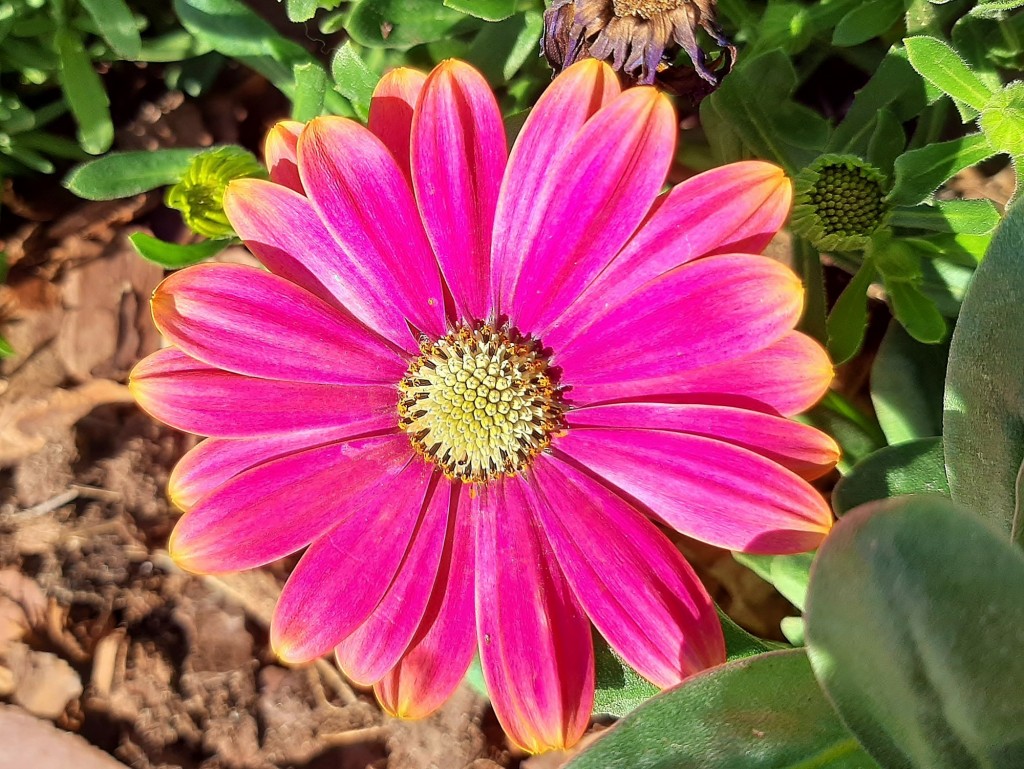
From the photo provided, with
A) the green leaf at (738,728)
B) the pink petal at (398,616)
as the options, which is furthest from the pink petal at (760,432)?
the pink petal at (398,616)

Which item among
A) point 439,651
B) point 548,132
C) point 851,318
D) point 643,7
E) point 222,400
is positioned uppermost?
point 643,7

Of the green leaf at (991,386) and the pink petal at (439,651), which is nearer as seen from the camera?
the green leaf at (991,386)

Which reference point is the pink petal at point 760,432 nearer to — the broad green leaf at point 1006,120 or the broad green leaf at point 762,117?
the broad green leaf at point 1006,120

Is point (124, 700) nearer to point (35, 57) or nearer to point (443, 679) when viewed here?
point (443, 679)

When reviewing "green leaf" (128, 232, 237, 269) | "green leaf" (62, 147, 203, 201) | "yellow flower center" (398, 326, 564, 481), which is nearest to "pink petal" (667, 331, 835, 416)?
"yellow flower center" (398, 326, 564, 481)

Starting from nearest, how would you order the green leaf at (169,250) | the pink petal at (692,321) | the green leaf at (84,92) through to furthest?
the pink petal at (692,321) → the green leaf at (169,250) → the green leaf at (84,92)

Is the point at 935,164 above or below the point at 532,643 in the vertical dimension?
above

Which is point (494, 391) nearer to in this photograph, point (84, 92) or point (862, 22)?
point (862, 22)

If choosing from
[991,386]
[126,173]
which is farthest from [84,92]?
[991,386]
